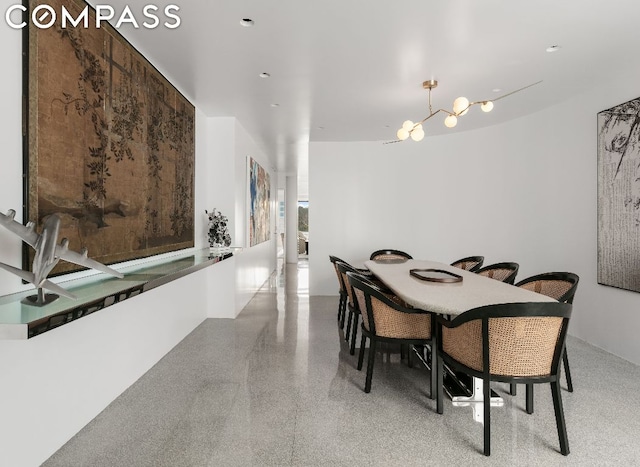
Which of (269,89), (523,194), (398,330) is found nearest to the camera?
(398,330)

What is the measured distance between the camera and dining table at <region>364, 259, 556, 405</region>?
2504 mm

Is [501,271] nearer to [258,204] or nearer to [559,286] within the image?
[559,286]

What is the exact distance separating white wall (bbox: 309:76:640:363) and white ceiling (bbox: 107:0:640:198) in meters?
0.67

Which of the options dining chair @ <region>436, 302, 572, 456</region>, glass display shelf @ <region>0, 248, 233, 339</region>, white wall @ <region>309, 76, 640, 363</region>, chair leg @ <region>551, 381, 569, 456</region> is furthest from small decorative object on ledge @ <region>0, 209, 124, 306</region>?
white wall @ <region>309, 76, 640, 363</region>

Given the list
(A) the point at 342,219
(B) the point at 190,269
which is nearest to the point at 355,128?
(A) the point at 342,219

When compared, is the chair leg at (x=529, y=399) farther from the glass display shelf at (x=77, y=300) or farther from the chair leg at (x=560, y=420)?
the glass display shelf at (x=77, y=300)

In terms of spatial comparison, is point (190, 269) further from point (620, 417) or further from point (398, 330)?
point (620, 417)

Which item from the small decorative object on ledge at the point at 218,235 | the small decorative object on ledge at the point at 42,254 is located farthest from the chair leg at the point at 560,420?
the small decorative object on ledge at the point at 218,235

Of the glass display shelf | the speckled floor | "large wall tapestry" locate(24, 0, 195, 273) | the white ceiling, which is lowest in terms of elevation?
the speckled floor

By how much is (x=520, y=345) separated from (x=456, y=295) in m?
0.69

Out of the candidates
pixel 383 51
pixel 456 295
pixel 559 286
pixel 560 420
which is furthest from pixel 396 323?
pixel 383 51

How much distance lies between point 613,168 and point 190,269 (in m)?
4.27

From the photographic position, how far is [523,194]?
213 inches

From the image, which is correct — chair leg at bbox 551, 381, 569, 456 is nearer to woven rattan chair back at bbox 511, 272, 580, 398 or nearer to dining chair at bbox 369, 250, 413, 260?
woven rattan chair back at bbox 511, 272, 580, 398
